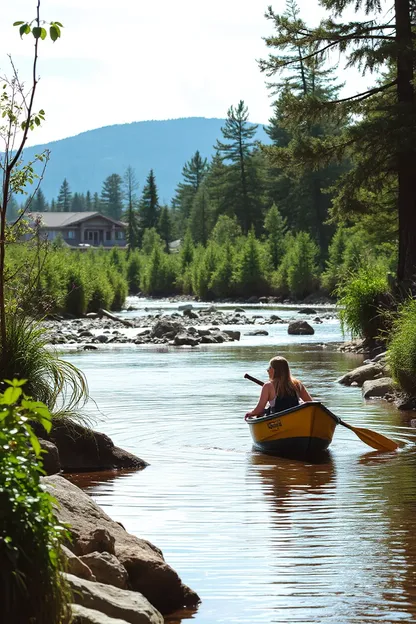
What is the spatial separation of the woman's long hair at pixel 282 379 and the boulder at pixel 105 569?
283 inches

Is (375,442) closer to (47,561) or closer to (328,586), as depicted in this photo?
(328,586)

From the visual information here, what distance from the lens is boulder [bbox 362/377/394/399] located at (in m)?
19.1

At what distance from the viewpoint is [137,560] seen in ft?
22.5

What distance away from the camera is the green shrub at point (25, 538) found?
4695 mm

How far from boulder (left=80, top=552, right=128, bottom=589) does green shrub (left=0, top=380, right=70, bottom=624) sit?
1.32 m

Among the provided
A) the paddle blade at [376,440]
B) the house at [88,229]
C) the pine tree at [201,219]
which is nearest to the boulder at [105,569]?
the paddle blade at [376,440]

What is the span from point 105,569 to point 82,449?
5590 mm

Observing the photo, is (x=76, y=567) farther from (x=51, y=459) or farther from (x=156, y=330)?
(x=156, y=330)

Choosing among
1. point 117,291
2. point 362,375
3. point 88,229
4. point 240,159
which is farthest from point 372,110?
point 88,229

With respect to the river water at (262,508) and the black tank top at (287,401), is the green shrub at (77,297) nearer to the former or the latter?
the river water at (262,508)

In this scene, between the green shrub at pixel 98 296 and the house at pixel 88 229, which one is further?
the house at pixel 88 229

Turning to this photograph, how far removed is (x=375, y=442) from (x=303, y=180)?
77.1 meters

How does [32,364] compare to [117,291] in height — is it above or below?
below

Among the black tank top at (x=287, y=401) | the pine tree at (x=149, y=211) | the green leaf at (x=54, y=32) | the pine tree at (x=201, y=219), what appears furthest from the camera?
the pine tree at (x=149, y=211)
